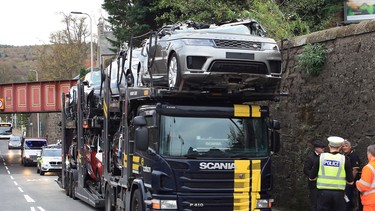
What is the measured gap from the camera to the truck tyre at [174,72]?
9.37 metres

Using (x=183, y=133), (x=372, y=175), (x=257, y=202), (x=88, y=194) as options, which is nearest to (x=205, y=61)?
(x=183, y=133)

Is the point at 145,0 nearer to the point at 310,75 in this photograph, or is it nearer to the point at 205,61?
the point at 310,75

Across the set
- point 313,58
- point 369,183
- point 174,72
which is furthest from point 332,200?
point 313,58

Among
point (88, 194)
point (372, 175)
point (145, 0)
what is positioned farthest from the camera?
point (145, 0)

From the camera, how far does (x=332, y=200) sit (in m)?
9.47

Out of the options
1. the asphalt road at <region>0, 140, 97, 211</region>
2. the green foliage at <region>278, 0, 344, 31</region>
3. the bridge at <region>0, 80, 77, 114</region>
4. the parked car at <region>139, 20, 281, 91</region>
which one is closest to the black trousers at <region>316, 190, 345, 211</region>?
the parked car at <region>139, 20, 281, 91</region>

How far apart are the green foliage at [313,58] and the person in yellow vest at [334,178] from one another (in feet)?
12.5

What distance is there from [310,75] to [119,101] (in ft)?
14.5

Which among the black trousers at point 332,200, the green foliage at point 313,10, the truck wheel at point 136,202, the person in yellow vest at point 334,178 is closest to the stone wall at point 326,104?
the person in yellow vest at point 334,178

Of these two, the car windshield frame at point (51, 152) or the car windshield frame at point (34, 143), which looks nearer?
the car windshield frame at point (51, 152)

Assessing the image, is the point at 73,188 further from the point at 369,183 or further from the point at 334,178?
the point at 369,183

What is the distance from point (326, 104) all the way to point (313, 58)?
3.44ft

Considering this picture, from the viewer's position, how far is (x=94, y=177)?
16.2 m

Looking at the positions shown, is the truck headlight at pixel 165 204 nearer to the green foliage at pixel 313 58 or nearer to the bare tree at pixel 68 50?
the green foliage at pixel 313 58
